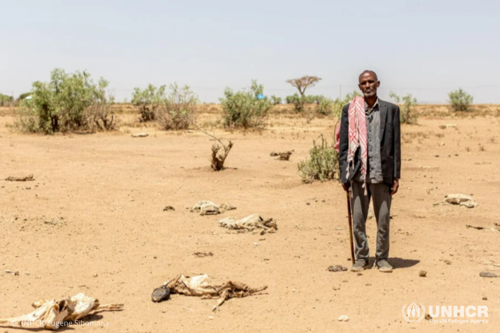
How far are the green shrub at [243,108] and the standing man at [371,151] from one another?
18843 mm

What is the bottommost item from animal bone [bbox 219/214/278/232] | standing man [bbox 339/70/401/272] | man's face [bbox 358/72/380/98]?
animal bone [bbox 219/214/278/232]

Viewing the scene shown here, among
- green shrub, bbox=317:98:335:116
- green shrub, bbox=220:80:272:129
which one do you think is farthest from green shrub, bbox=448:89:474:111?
green shrub, bbox=220:80:272:129

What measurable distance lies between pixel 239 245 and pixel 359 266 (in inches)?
64.4

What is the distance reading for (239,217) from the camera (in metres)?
8.27

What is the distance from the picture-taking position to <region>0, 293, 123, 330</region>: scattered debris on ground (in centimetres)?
425

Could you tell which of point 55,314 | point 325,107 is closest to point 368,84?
point 55,314

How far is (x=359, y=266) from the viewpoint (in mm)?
5535

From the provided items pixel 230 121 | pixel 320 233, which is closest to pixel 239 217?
pixel 320 233

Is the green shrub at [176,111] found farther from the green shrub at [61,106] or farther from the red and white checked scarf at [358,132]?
the red and white checked scarf at [358,132]

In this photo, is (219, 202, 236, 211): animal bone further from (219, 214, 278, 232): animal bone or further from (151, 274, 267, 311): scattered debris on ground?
(151, 274, 267, 311): scattered debris on ground

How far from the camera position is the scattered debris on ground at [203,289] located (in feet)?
16.2

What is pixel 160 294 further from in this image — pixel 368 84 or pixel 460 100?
pixel 460 100

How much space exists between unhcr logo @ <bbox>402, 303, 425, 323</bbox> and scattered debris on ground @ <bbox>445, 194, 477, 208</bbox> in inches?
Result: 167

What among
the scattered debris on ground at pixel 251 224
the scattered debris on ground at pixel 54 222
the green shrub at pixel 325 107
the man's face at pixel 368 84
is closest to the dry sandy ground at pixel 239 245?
the scattered debris on ground at pixel 54 222
